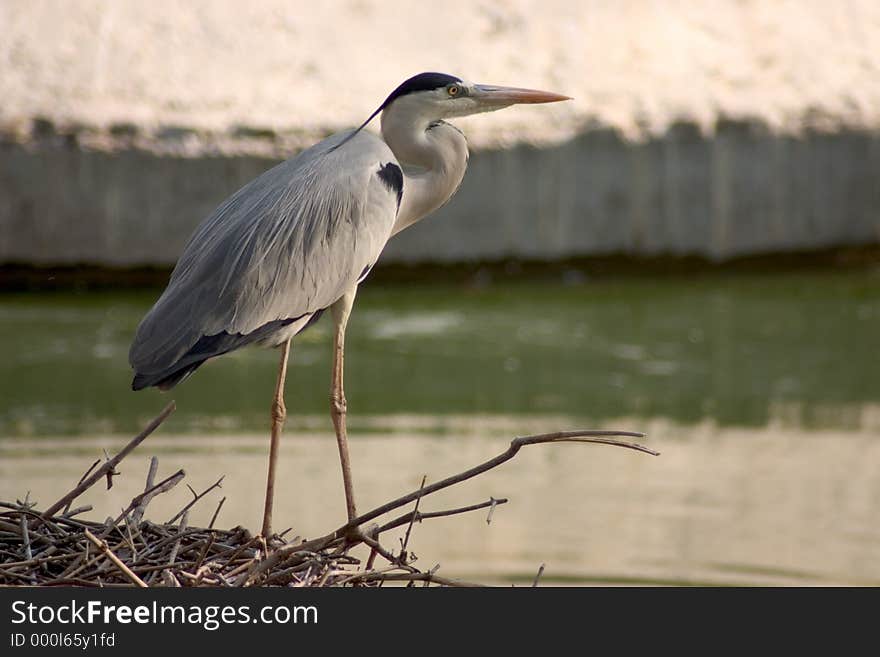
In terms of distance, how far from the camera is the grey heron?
12.2 feet

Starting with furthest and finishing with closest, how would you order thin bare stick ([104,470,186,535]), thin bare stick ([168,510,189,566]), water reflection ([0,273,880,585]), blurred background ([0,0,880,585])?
blurred background ([0,0,880,585]) → water reflection ([0,273,880,585]) → thin bare stick ([104,470,186,535]) → thin bare stick ([168,510,189,566])

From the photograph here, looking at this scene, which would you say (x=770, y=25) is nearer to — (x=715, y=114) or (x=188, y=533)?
(x=715, y=114)

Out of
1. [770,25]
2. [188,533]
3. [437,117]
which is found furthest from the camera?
[770,25]

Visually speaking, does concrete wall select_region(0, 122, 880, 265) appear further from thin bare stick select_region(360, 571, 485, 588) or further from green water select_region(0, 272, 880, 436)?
thin bare stick select_region(360, 571, 485, 588)

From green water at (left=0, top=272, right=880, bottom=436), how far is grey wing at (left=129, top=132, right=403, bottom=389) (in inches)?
111

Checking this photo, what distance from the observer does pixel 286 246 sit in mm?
3871

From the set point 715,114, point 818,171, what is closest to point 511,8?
point 715,114

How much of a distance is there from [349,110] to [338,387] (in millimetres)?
4954

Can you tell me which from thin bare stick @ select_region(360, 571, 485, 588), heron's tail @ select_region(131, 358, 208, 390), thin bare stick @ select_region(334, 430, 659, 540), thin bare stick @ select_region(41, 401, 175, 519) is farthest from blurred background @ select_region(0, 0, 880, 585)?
thin bare stick @ select_region(334, 430, 659, 540)

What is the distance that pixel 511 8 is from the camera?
975cm

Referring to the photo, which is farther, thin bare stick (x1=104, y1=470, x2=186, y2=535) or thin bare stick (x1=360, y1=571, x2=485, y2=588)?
thin bare stick (x1=104, y1=470, x2=186, y2=535)

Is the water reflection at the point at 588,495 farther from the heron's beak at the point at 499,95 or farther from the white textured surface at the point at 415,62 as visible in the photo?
the white textured surface at the point at 415,62

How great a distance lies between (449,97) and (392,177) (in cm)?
24
